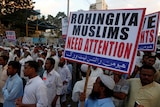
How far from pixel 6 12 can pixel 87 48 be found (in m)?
36.0

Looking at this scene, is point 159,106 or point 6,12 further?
point 6,12

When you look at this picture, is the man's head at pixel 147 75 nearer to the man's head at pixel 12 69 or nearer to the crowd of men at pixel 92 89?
the crowd of men at pixel 92 89

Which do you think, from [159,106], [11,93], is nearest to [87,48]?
[159,106]

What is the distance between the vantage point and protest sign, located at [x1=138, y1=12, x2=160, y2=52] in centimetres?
564

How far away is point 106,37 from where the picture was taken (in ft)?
12.6

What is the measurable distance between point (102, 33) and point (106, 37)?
0.09m

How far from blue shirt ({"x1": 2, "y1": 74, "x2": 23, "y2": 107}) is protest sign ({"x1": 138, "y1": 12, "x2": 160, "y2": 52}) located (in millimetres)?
2418

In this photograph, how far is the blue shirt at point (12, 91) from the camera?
17.4ft

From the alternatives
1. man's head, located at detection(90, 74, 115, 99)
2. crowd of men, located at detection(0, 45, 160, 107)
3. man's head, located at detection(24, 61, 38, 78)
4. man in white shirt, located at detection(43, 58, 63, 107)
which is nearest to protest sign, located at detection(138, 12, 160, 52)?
crowd of men, located at detection(0, 45, 160, 107)

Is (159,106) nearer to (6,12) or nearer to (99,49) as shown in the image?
(99,49)

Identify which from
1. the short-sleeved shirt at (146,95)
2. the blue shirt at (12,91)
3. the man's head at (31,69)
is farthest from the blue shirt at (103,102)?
the blue shirt at (12,91)

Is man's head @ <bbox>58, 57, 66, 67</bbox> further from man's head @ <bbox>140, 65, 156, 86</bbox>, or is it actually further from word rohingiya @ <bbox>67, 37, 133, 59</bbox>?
man's head @ <bbox>140, 65, 156, 86</bbox>

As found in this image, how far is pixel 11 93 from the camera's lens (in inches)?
207

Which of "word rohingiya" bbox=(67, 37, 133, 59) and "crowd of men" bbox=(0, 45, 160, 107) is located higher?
"word rohingiya" bbox=(67, 37, 133, 59)
